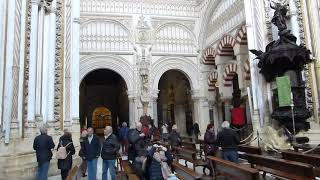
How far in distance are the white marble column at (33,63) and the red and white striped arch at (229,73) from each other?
9.24 meters

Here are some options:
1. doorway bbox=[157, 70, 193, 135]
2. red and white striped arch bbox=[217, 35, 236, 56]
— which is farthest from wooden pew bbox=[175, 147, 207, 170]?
doorway bbox=[157, 70, 193, 135]

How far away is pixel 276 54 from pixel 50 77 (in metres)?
6.34

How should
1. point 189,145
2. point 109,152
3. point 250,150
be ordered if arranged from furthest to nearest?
1. point 189,145
2. point 250,150
3. point 109,152

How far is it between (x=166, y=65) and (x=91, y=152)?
1129cm

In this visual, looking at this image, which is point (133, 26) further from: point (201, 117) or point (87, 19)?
point (201, 117)

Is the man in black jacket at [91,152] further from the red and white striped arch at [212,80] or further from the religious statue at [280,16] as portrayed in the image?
the red and white striped arch at [212,80]

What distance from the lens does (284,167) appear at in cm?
459

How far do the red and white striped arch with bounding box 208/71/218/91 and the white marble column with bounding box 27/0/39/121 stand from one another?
416 inches

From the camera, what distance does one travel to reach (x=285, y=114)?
30.0 feet

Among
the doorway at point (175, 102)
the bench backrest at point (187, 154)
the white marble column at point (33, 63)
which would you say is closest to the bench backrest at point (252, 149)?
the bench backrest at point (187, 154)

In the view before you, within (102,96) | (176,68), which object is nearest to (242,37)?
(176,68)

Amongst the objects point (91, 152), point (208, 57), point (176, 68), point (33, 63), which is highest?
point (208, 57)

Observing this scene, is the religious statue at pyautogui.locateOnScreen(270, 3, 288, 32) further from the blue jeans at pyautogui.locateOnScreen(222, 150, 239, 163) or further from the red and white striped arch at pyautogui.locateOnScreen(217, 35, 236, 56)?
the blue jeans at pyautogui.locateOnScreen(222, 150, 239, 163)

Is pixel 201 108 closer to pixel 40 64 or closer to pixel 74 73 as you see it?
pixel 74 73
